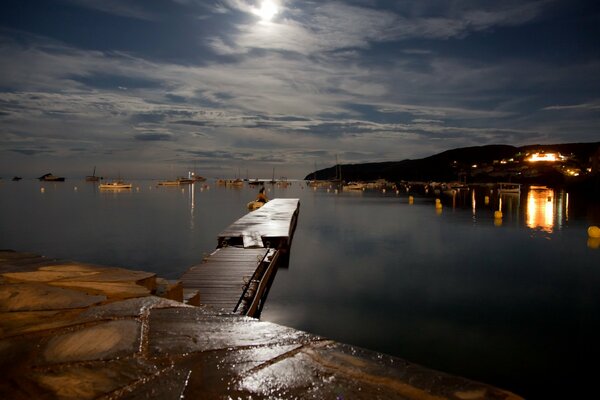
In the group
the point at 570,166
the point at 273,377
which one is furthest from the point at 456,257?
the point at 570,166

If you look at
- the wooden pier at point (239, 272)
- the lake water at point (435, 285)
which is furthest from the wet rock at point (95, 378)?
the lake water at point (435, 285)

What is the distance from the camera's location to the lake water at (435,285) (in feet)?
37.6

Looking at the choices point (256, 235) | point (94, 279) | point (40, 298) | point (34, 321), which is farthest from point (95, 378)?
point (256, 235)

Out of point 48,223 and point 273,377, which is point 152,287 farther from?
point 48,223

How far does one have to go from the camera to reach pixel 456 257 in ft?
89.1

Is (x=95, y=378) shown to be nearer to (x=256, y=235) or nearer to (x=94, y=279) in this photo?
(x=94, y=279)

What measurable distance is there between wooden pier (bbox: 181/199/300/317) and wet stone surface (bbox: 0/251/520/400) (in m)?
5.02

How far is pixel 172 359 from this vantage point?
2.69m

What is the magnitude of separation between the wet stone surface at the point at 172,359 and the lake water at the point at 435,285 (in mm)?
9468

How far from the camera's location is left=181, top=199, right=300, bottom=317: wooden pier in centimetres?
1153

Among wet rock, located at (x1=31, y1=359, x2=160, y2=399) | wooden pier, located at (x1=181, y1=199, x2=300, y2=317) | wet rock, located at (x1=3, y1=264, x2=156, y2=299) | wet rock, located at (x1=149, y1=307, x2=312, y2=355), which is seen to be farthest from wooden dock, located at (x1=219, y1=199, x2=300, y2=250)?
wet rock, located at (x1=31, y1=359, x2=160, y2=399)

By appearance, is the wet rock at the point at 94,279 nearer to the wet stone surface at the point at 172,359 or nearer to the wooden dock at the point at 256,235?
the wet stone surface at the point at 172,359

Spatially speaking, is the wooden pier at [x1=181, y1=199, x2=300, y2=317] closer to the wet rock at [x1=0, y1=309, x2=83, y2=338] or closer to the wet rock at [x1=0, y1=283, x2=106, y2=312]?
the wet rock at [x1=0, y1=283, x2=106, y2=312]

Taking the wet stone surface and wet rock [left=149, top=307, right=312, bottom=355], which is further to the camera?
wet rock [left=149, top=307, right=312, bottom=355]
